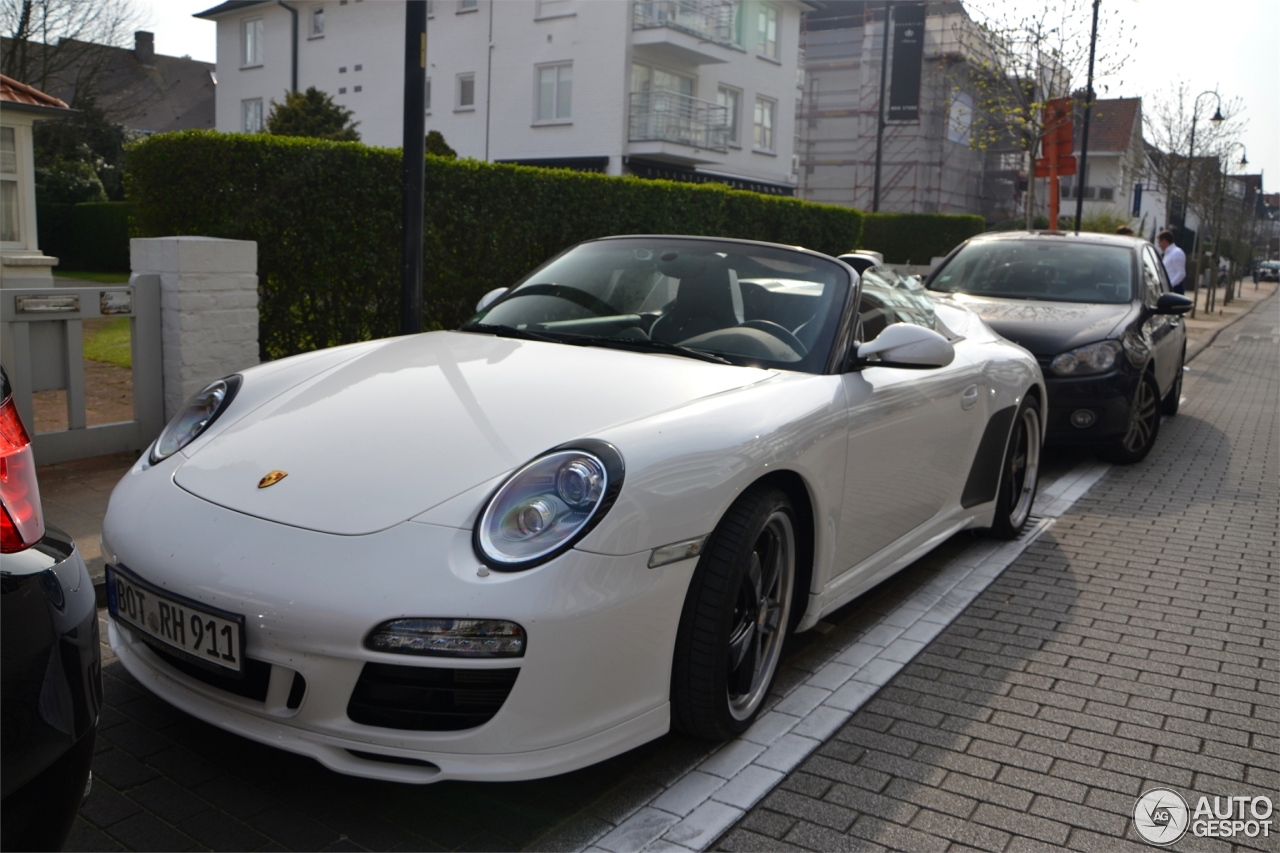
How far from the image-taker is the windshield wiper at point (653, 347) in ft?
11.8

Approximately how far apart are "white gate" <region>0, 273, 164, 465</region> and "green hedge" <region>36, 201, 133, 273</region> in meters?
21.4

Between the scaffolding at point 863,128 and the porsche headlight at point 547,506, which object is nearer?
the porsche headlight at point 547,506

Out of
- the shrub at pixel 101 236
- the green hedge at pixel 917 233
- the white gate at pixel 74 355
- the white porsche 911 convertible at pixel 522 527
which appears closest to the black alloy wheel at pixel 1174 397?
the white porsche 911 convertible at pixel 522 527

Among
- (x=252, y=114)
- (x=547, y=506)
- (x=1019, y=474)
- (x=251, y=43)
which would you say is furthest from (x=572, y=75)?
(x=547, y=506)

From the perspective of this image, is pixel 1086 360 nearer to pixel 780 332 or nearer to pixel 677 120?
pixel 780 332

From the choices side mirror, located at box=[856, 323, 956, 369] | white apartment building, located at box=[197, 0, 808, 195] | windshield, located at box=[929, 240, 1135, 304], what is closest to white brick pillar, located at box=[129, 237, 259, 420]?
side mirror, located at box=[856, 323, 956, 369]

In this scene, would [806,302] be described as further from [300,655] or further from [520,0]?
[520,0]

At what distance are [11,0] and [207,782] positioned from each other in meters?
32.1

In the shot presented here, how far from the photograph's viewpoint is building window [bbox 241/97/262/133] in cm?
3919

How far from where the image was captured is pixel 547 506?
2.57 meters

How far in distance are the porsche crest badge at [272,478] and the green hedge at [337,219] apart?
5.28 meters

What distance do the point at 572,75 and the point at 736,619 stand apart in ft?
101

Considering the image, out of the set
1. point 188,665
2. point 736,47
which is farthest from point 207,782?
point 736,47

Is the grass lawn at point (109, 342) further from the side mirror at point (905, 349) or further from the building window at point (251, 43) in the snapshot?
the building window at point (251, 43)
